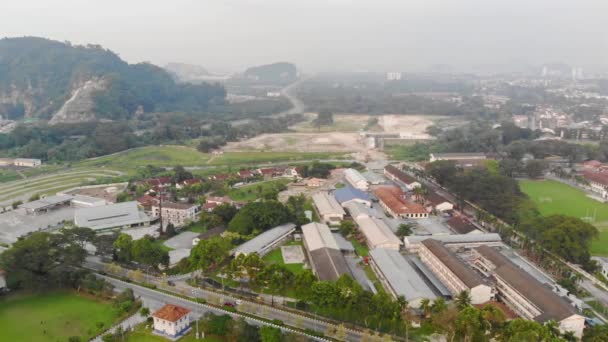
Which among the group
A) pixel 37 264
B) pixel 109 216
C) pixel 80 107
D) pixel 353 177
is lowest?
pixel 353 177

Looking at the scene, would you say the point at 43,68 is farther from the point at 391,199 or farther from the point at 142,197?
the point at 391,199

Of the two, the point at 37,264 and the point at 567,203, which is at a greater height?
the point at 37,264

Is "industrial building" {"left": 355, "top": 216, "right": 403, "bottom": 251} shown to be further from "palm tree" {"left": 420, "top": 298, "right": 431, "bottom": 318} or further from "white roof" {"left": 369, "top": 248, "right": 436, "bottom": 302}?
"palm tree" {"left": 420, "top": 298, "right": 431, "bottom": 318}

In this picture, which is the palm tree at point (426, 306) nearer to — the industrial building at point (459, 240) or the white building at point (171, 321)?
the industrial building at point (459, 240)

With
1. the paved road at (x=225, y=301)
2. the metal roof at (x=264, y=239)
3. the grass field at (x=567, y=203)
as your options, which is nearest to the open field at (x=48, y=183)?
the paved road at (x=225, y=301)

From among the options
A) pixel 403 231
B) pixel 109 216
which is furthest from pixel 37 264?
pixel 403 231

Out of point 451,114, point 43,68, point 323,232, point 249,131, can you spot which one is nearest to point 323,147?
point 249,131

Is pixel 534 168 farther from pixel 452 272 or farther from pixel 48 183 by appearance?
pixel 48 183
